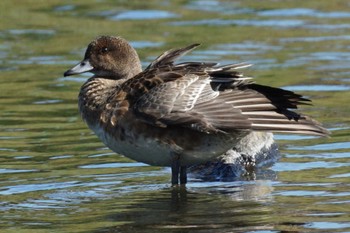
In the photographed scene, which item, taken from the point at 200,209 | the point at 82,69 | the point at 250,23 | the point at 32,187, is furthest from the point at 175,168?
the point at 250,23

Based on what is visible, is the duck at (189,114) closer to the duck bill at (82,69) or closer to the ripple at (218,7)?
the duck bill at (82,69)

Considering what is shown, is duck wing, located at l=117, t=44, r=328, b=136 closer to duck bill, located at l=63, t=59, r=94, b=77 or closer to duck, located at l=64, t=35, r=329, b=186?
duck, located at l=64, t=35, r=329, b=186

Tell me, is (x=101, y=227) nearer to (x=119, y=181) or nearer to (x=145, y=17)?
(x=119, y=181)

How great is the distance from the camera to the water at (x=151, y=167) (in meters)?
8.57

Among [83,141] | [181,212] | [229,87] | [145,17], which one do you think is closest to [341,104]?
[83,141]

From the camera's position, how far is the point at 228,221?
27.1ft

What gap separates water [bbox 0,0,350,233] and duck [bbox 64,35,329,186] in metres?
0.38

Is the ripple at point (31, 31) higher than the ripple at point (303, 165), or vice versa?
the ripple at point (31, 31)

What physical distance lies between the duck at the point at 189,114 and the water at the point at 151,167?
1.23 ft

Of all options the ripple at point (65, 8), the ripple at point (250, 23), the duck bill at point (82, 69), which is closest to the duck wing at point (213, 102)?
the duck bill at point (82, 69)

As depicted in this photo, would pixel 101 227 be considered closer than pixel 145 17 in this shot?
Yes

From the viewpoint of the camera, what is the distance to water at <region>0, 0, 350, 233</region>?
8.57 m

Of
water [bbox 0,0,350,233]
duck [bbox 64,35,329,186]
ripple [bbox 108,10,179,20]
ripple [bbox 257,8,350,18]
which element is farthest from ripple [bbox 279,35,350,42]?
duck [bbox 64,35,329,186]

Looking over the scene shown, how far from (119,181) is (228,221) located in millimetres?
2047
